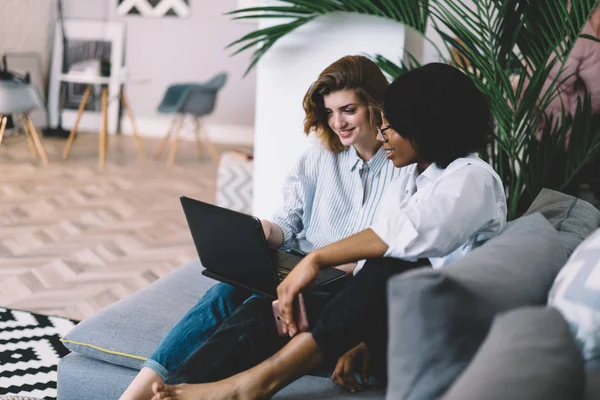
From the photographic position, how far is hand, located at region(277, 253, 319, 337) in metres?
1.66

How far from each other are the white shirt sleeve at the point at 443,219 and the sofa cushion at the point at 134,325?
818 mm

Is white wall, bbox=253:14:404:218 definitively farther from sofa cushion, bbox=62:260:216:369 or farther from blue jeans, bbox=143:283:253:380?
blue jeans, bbox=143:283:253:380

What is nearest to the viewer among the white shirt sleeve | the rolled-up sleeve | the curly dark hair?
the white shirt sleeve

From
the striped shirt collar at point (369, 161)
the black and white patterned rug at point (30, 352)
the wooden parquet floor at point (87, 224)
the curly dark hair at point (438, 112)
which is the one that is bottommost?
the wooden parquet floor at point (87, 224)

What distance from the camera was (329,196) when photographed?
2406 mm

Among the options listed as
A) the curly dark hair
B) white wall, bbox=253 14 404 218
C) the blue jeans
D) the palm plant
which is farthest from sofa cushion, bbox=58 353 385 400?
white wall, bbox=253 14 404 218

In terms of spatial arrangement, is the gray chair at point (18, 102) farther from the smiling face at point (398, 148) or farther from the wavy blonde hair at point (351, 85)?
the smiling face at point (398, 148)

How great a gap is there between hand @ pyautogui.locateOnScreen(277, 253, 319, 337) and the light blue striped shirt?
2.17ft

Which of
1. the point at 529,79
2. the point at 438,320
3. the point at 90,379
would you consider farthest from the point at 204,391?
the point at 529,79

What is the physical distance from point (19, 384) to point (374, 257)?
1482 millimetres

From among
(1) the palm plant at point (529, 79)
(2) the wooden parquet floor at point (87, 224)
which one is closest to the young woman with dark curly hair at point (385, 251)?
(1) the palm plant at point (529, 79)

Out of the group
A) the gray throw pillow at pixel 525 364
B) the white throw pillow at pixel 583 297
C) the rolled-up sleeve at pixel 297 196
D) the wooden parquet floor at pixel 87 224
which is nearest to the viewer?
the gray throw pillow at pixel 525 364

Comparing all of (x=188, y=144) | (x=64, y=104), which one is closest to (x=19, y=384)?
(x=188, y=144)

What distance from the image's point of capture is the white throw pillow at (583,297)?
1.27 metres
